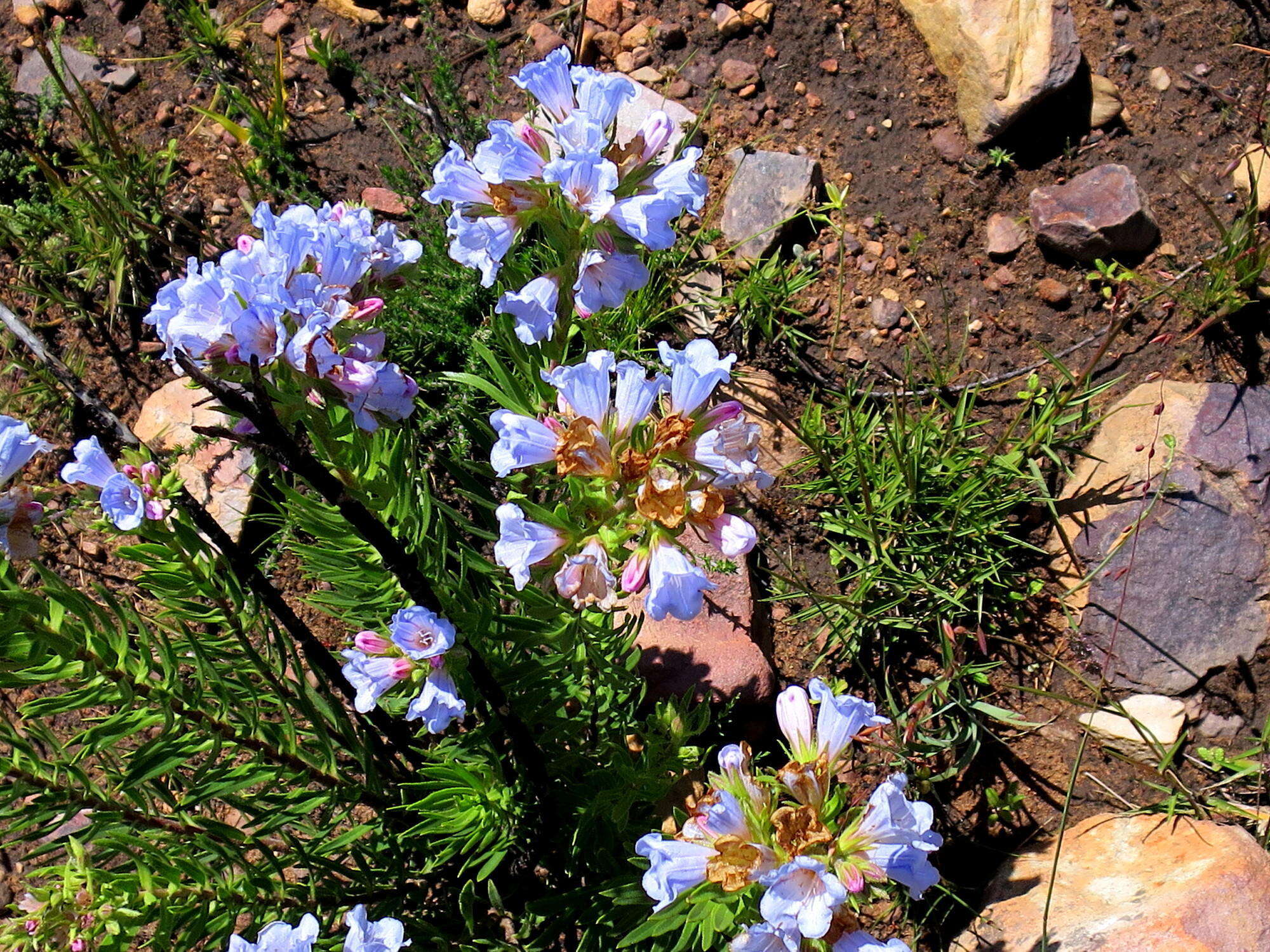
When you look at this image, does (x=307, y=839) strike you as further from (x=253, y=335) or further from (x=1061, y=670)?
(x=1061, y=670)

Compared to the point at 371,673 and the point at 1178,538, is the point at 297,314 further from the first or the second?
the point at 1178,538

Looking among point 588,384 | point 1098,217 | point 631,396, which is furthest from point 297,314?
point 1098,217

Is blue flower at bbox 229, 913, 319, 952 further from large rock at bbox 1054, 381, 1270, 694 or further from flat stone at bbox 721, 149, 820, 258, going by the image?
flat stone at bbox 721, 149, 820, 258

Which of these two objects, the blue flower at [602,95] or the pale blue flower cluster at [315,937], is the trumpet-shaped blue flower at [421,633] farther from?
the blue flower at [602,95]

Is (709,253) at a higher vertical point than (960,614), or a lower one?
higher

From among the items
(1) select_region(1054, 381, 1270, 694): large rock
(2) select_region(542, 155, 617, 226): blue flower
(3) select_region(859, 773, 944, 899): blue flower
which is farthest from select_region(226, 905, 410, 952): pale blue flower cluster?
(1) select_region(1054, 381, 1270, 694): large rock

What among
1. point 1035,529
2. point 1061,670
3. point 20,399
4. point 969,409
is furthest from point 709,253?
point 20,399
